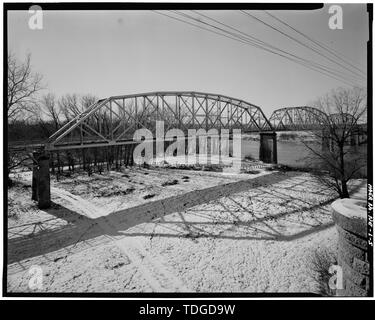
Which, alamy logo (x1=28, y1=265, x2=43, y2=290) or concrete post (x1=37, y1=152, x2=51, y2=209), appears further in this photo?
concrete post (x1=37, y1=152, x2=51, y2=209)

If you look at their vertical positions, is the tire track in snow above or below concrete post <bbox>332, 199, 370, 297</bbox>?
below

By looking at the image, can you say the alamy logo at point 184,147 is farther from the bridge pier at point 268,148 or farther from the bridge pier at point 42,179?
the bridge pier at point 42,179

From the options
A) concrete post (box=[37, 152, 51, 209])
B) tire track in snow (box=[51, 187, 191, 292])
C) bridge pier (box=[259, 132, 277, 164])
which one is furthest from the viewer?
bridge pier (box=[259, 132, 277, 164])

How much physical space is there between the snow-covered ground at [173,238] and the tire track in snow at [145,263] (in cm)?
3

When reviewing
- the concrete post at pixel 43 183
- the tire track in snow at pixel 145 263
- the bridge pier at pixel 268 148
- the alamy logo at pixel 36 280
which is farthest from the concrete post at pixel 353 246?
the bridge pier at pixel 268 148

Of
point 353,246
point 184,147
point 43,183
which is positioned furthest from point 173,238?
point 184,147

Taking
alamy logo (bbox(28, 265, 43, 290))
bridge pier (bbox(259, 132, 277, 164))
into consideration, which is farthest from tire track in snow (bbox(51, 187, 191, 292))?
bridge pier (bbox(259, 132, 277, 164))

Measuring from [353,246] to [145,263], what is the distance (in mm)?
6257

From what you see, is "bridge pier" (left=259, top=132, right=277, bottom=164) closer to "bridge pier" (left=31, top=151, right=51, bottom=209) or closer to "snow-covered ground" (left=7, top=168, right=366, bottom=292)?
"snow-covered ground" (left=7, top=168, right=366, bottom=292)

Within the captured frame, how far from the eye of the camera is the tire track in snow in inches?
266

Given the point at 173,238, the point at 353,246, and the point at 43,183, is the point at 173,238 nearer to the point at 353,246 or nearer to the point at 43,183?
the point at 353,246

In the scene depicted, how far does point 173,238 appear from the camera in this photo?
9641mm

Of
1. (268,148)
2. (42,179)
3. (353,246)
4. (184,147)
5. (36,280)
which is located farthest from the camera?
(184,147)

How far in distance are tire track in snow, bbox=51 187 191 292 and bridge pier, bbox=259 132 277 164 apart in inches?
989
